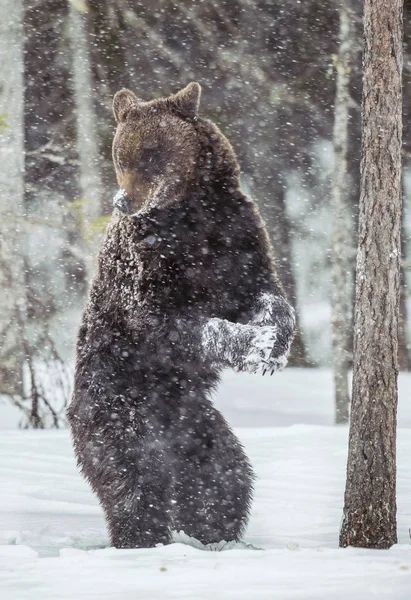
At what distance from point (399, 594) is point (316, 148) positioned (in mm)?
10635

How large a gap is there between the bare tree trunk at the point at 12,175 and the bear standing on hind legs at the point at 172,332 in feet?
16.9

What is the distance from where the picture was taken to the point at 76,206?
9.40m

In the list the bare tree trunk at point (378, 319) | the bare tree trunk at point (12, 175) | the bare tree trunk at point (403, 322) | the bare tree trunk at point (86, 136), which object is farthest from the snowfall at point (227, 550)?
the bare tree trunk at point (403, 322)

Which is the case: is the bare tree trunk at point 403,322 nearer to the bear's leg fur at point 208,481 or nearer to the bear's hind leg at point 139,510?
the bear's leg fur at point 208,481

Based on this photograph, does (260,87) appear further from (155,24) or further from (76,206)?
(76,206)

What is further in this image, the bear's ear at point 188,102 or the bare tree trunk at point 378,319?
the bear's ear at point 188,102

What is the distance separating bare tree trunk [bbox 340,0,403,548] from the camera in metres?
4.25

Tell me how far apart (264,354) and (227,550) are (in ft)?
3.28

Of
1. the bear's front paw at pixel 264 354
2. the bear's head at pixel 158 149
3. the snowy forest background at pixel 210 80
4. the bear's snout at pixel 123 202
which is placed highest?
the snowy forest background at pixel 210 80

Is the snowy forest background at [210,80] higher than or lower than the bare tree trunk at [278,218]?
higher

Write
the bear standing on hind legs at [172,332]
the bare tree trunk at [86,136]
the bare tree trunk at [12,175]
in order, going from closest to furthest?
the bear standing on hind legs at [172,332], the bare tree trunk at [12,175], the bare tree trunk at [86,136]

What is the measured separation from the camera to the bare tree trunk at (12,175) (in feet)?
31.5

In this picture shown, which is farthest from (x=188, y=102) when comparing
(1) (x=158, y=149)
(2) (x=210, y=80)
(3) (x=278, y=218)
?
(3) (x=278, y=218)

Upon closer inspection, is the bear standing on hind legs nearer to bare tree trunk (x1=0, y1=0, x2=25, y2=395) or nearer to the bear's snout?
the bear's snout
